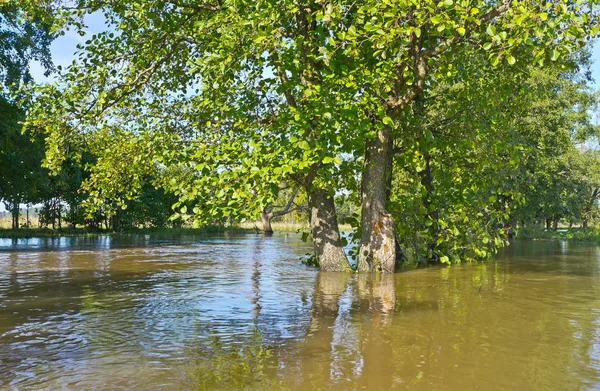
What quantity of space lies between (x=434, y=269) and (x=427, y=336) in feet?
33.9

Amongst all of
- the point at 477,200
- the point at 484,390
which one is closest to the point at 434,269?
the point at 477,200

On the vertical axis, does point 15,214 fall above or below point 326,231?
above

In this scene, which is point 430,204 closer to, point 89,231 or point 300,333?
point 300,333

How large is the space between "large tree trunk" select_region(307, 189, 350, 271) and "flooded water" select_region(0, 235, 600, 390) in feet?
5.12

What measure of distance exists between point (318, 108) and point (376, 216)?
4468 millimetres

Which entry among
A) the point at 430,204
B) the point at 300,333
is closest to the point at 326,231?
the point at 430,204

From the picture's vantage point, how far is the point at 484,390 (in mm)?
5445

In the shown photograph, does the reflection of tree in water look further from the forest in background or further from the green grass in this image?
the green grass

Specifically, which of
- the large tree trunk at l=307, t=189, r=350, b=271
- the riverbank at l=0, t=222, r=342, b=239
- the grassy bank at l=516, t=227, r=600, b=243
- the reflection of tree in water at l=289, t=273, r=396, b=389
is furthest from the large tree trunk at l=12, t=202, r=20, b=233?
the grassy bank at l=516, t=227, r=600, b=243

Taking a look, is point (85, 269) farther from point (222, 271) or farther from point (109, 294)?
point (109, 294)

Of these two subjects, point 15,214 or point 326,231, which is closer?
point 326,231

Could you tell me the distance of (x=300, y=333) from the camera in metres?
7.91

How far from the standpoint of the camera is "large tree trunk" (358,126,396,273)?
1562 centimetres

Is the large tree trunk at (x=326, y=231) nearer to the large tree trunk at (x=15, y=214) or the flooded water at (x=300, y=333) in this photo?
the flooded water at (x=300, y=333)
